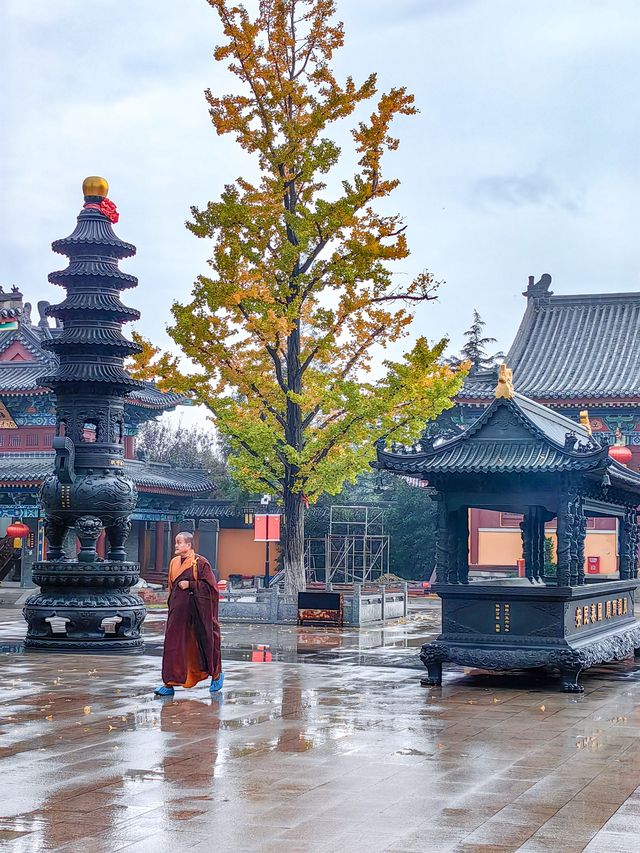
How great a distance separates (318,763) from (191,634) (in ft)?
12.6

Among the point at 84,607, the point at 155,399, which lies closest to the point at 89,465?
the point at 84,607

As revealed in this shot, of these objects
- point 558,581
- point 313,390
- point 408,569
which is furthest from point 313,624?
point 408,569

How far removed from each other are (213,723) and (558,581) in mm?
4919

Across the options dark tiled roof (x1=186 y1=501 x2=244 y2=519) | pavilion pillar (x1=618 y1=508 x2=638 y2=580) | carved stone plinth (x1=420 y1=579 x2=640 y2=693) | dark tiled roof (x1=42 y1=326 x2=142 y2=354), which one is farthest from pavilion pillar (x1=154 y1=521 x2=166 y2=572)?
carved stone plinth (x1=420 y1=579 x2=640 y2=693)

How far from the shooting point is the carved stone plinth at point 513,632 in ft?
41.9

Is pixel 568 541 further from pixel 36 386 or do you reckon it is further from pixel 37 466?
pixel 36 386

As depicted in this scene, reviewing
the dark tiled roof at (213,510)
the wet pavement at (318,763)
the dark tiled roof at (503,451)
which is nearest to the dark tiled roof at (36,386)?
the dark tiled roof at (213,510)

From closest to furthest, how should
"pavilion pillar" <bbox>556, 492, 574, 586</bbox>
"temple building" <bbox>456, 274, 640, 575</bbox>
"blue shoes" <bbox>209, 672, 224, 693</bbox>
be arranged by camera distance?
"blue shoes" <bbox>209, 672, 224, 693</bbox>, "pavilion pillar" <bbox>556, 492, 574, 586</bbox>, "temple building" <bbox>456, 274, 640, 575</bbox>

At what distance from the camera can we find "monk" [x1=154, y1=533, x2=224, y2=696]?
11797 mm

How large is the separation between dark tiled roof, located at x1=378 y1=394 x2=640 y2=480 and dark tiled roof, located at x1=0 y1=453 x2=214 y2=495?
18428 millimetres

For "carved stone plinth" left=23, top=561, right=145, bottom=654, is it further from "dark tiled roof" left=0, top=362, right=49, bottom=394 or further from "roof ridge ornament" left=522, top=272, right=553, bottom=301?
"roof ridge ornament" left=522, top=272, right=553, bottom=301

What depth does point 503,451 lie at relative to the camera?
13359 mm

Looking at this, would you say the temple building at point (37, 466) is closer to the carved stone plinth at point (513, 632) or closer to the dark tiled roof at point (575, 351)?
the dark tiled roof at point (575, 351)

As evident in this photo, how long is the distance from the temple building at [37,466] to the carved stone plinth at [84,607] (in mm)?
16499
